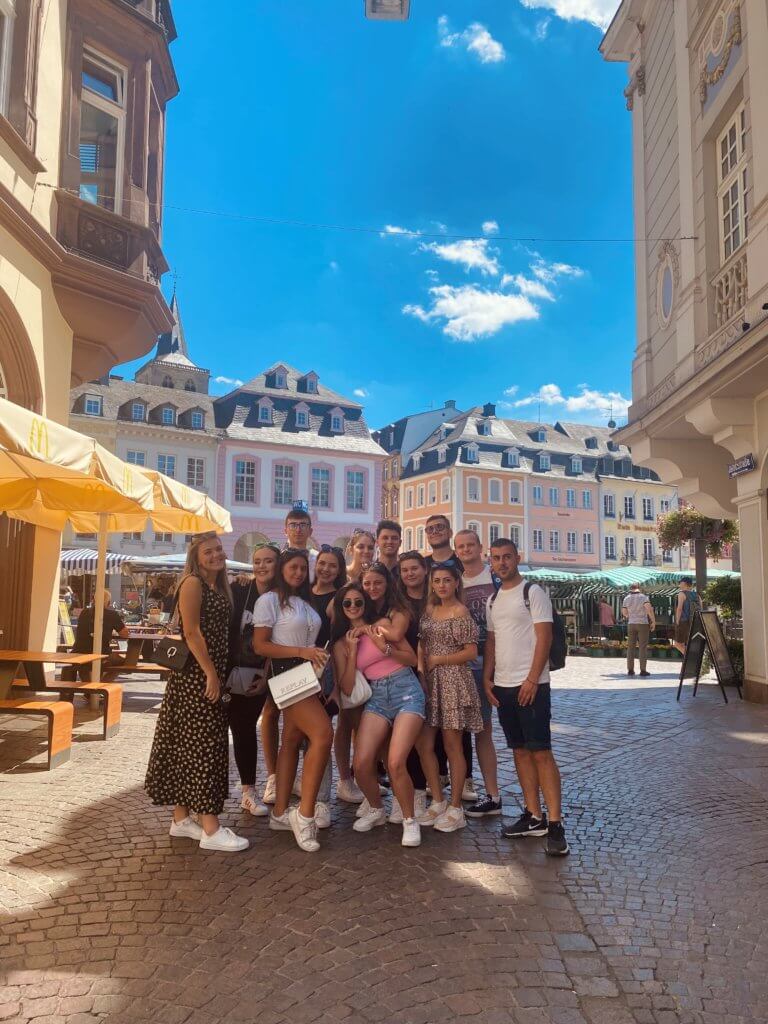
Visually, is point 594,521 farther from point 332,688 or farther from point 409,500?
point 332,688

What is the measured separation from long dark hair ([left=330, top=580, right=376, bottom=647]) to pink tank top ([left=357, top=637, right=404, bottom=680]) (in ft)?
0.50

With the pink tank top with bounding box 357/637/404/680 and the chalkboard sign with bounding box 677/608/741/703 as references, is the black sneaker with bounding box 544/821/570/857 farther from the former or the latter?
the chalkboard sign with bounding box 677/608/741/703

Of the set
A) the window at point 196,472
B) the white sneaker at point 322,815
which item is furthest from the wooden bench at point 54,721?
the window at point 196,472

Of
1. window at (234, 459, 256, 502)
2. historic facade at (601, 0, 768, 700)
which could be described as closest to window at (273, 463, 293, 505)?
window at (234, 459, 256, 502)

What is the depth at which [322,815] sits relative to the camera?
4988mm

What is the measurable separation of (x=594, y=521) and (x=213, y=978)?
59772mm

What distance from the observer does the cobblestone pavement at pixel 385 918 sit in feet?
9.36

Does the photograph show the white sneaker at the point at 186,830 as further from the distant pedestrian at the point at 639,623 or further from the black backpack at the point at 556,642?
the distant pedestrian at the point at 639,623

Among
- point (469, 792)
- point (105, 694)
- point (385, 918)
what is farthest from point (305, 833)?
point (105, 694)

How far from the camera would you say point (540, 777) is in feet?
15.8

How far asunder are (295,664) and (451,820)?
55.5 inches

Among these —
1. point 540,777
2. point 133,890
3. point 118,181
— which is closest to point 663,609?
point 118,181

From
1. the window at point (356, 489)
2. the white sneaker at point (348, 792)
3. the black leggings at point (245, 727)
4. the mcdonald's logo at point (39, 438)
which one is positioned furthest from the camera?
the window at point (356, 489)

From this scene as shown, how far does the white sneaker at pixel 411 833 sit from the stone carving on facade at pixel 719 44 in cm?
1100
